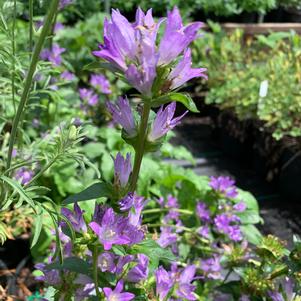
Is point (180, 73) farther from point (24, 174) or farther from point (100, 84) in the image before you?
point (100, 84)

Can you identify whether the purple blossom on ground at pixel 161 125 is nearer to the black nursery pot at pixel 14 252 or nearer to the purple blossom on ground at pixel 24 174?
the purple blossom on ground at pixel 24 174

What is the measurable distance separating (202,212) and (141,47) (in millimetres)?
1151

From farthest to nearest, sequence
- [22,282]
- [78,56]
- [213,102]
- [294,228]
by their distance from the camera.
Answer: [213,102] → [78,56] → [294,228] → [22,282]

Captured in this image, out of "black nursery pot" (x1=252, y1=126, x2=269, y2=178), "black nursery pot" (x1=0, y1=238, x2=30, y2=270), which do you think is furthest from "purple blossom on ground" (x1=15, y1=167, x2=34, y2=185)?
"black nursery pot" (x1=252, y1=126, x2=269, y2=178)

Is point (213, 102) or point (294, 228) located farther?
point (213, 102)

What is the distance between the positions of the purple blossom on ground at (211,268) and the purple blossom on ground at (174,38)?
103cm

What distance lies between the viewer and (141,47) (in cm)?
73

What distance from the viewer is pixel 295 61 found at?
3.29m

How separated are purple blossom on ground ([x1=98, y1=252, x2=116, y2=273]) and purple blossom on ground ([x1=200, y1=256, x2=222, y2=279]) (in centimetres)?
75

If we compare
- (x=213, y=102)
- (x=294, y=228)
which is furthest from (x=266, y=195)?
(x=213, y=102)

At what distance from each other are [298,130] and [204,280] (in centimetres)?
131

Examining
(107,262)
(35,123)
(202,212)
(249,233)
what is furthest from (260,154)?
(107,262)

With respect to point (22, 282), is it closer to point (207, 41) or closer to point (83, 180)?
point (83, 180)

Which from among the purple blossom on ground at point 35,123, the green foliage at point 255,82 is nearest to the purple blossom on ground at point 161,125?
the purple blossom on ground at point 35,123
